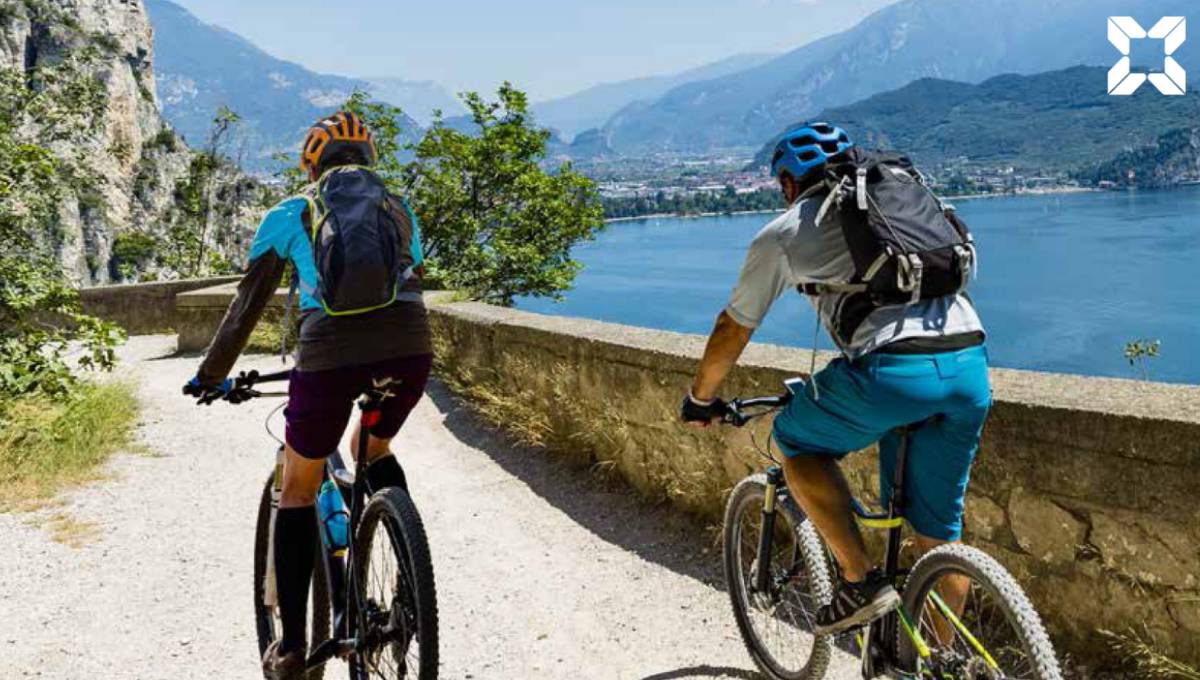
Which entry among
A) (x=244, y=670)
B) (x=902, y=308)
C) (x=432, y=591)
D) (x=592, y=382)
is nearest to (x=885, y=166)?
(x=902, y=308)

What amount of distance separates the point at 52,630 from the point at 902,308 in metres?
3.64

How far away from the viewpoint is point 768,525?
3.17m

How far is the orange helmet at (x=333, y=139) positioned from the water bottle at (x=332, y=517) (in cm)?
96

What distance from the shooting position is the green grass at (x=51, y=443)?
584cm

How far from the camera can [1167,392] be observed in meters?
3.02

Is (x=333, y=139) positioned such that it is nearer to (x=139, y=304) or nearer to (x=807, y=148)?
(x=807, y=148)

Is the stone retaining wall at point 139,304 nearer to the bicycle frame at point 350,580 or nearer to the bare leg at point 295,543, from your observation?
the bare leg at point 295,543

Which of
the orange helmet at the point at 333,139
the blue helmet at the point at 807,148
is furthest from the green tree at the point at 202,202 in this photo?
the blue helmet at the point at 807,148

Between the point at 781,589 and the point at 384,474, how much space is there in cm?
138

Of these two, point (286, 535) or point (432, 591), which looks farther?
point (286, 535)

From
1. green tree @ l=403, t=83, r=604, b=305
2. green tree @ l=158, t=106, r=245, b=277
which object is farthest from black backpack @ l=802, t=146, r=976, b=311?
green tree @ l=158, t=106, r=245, b=277

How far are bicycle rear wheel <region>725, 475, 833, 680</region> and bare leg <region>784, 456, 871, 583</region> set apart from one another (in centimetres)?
44

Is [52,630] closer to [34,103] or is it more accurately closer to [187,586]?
[187,586]

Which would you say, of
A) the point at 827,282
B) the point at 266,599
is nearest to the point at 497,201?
the point at 266,599
